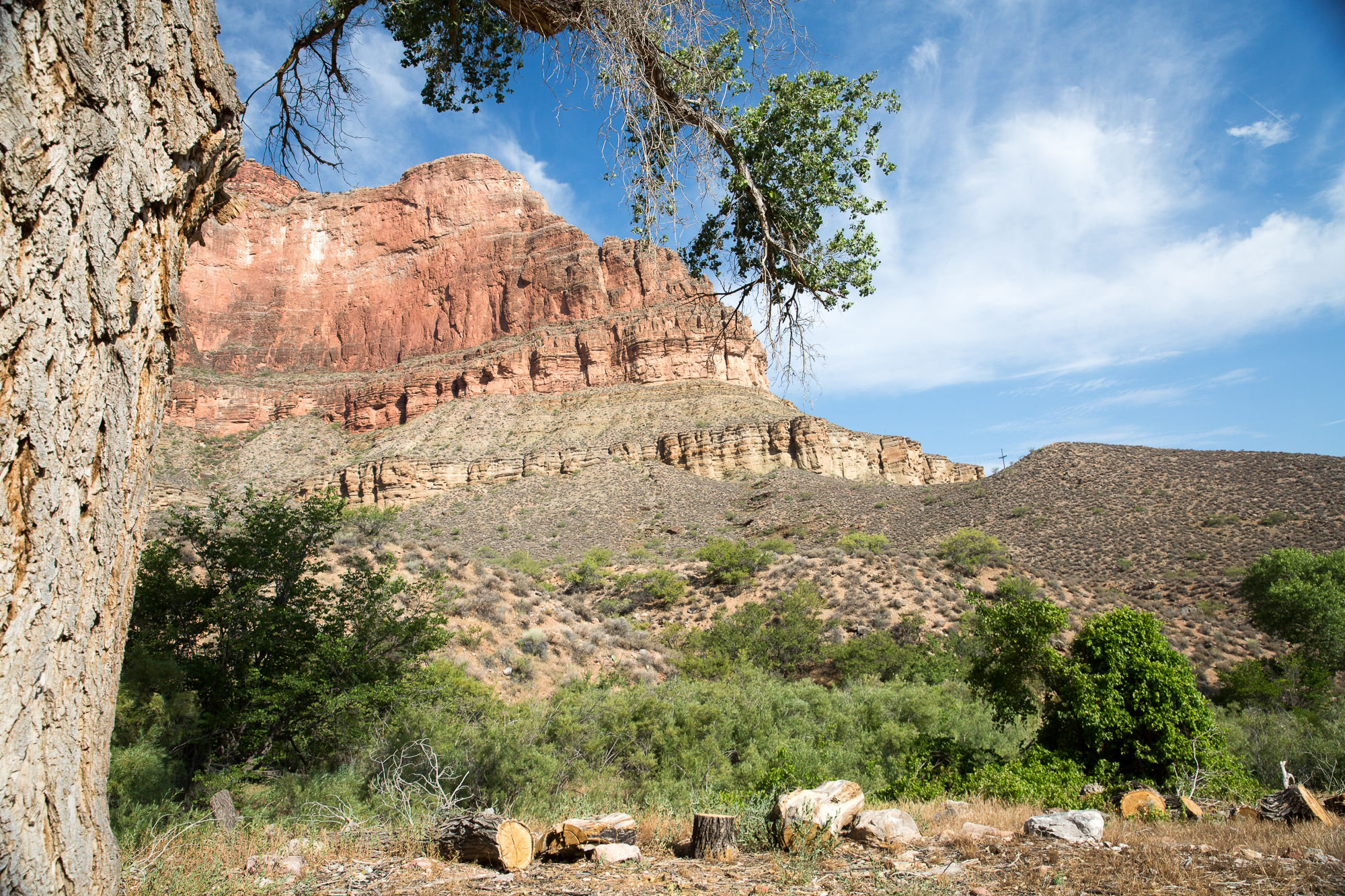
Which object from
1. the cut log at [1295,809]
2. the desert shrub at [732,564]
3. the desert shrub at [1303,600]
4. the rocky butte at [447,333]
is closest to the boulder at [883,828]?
the cut log at [1295,809]

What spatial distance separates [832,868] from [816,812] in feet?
2.25

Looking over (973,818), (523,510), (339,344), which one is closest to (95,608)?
(973,818)

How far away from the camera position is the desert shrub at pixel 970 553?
25.5 metres

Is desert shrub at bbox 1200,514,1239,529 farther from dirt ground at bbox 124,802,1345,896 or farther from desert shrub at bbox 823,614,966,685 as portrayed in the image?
dirt ground at bbox 124,802,1345,896

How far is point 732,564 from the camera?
25.3 meters

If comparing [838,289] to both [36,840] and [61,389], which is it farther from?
[36,840]

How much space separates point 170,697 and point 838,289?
815cm

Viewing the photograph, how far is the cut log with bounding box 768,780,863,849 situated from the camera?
4.91m

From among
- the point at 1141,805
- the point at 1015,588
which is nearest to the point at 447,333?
the point at 1015,588

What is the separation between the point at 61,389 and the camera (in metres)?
2.17

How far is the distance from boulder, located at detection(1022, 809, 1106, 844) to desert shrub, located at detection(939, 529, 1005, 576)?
70.9 feet

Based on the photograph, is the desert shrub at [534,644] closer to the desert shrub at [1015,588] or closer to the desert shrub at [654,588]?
the desert shrub at [654,588]

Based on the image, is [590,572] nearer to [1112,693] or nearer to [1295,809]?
[1112,693]

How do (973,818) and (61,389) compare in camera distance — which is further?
(973,818)
